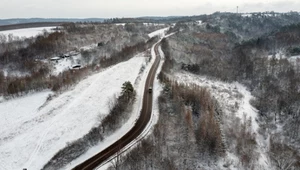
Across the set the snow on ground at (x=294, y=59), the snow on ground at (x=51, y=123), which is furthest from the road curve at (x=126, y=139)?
the snow on ground at (x=294, y=59)

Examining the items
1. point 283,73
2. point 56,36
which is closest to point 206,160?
point 283,73

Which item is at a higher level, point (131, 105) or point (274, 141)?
point (131, 105)

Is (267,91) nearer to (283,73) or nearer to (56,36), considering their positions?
(283,73)

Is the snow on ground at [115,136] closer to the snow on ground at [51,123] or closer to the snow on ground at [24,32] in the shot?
the snow on ground at [51,123]

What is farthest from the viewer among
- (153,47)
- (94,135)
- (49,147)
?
(153,47)

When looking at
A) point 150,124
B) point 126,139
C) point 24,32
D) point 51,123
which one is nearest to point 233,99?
point 150,124

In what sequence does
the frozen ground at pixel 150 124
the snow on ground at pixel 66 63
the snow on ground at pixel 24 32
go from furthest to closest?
the snow on ground at pixel 24 32, the snow on ground at pixel 66 63, the frozen ground at pixel 150 124

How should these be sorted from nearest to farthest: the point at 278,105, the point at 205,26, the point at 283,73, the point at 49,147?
the point at 49,147, the point at 278,105, the point at 283,73, the point at 205,26
